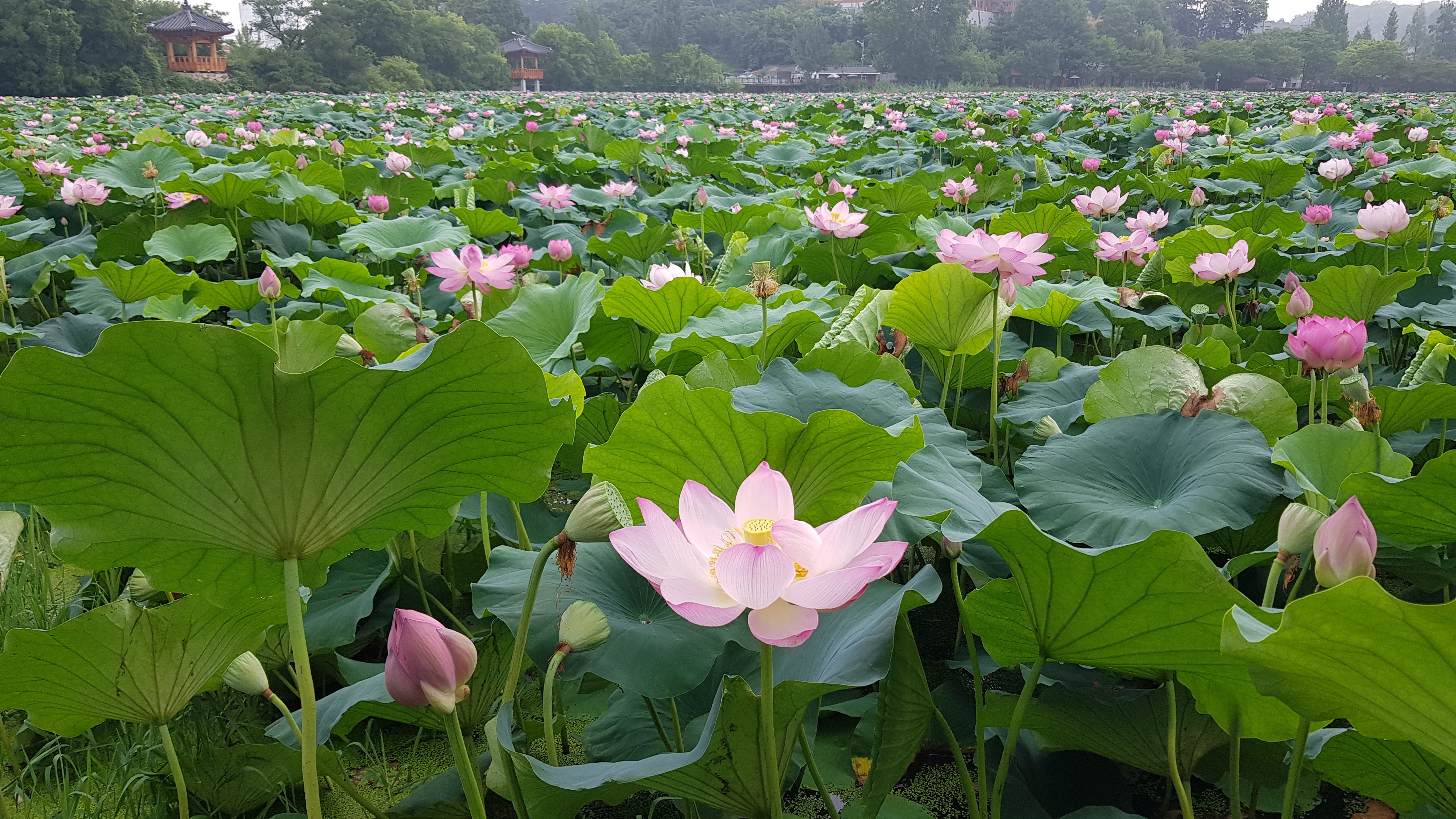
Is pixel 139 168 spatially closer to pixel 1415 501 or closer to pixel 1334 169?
pixel 1415 501

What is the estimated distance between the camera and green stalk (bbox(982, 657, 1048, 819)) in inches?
28.5

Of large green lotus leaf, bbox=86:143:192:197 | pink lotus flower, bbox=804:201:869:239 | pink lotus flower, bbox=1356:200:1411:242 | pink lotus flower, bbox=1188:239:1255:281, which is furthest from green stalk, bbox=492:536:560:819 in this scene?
large green lotus leaf, bbox=86:143:192:197

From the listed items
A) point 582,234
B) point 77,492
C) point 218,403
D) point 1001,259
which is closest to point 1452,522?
point 1001,259

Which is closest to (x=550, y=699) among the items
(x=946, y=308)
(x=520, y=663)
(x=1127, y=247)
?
(x=520, y=663)

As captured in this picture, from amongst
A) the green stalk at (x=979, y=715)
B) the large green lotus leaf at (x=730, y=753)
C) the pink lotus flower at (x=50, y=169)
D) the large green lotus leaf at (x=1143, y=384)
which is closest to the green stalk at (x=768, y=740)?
the large green lotus leaf at (x=730, y=753)

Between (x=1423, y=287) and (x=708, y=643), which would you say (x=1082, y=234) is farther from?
(x=708, y=643)

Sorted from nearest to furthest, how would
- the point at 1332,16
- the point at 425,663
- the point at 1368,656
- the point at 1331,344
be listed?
1. the point at 1368,656
2. the point at 425,663
3. the point at 1331,344
4. the point at 1332,16

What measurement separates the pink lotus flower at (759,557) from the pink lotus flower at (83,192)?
129 inches

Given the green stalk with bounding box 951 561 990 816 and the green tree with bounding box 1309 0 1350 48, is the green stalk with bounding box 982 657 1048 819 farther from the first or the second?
the green tree with bounding box 1309 0 1350 48

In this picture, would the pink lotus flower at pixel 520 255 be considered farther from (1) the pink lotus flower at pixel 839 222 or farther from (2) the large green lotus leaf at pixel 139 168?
(2) the large green lotus leaf at pixel 139 168

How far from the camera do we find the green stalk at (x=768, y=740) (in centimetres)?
60

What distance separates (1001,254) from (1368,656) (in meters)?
0.84

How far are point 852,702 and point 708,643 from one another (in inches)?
11.7

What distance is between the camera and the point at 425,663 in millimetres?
600
